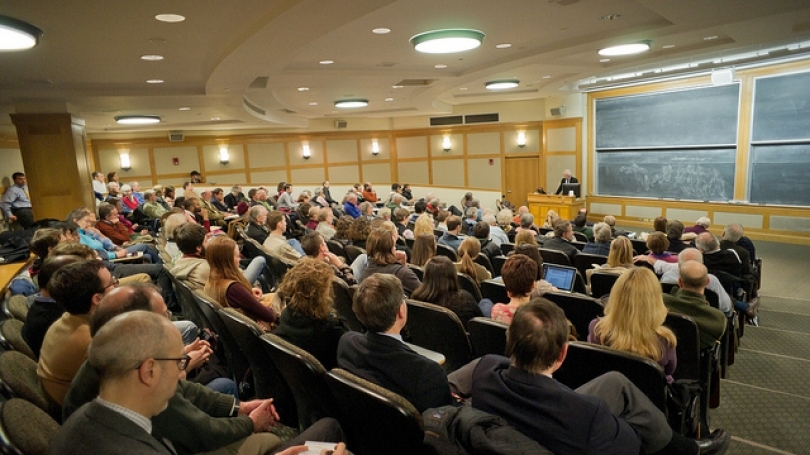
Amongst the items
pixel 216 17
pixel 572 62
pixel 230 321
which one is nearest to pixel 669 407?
pixel 230 321

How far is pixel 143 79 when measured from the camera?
634 cm

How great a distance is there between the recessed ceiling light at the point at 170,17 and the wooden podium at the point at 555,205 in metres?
9.56

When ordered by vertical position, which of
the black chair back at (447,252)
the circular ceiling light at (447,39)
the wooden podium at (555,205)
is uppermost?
the circular ceiling light at (447,39)

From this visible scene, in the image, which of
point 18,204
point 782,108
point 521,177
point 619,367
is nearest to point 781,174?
point 782,108

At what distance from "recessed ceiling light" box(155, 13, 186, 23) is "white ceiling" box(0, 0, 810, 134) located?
0.07m

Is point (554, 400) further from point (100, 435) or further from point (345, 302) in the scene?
point (345, 302)

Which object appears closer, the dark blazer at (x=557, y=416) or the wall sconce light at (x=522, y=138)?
the dark blazer at (x=557, y=416)

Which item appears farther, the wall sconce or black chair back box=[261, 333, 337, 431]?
the wall sconce

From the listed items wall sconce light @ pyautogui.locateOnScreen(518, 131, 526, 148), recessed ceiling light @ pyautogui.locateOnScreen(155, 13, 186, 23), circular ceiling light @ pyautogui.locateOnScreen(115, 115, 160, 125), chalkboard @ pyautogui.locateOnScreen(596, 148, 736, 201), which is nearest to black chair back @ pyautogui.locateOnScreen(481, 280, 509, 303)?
recessed ceiling light @ pyautogui.locateOnScreen(155, 13, 186, 23)

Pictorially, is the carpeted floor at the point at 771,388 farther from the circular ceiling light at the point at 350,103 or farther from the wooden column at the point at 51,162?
the wooden column at the point at 51,162

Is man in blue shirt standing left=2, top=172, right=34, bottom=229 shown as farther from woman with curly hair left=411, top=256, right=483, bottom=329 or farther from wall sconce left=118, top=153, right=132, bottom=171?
woman with curly hair left=411, top=256, right=483, bottom=329

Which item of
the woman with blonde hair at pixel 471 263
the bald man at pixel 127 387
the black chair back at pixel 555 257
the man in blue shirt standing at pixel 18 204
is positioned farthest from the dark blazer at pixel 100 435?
the man in blue shirt standing at pixel 18 204

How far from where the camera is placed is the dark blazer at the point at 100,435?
1255 mm

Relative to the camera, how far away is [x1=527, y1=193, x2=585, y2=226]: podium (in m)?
11.4
